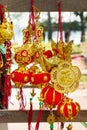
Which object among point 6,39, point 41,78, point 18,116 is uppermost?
point 6,39

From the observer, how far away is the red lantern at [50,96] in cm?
74

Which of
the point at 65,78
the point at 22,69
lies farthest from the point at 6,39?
the point at 65,78

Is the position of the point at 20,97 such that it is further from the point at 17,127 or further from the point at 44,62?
the point at 17,127

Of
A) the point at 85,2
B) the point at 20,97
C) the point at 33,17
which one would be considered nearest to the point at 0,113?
the point at 20,97

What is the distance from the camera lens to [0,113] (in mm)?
812

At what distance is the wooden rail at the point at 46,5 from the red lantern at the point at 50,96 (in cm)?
24

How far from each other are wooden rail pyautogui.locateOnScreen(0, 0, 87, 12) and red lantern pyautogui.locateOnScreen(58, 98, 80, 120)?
27cm

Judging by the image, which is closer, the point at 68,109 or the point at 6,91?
the point at 68,109

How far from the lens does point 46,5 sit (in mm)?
810

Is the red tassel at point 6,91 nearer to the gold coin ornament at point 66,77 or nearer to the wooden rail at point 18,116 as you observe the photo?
the wooden rail at point 18,116

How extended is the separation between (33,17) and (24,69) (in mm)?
159

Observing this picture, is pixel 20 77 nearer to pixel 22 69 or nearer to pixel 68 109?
pixel 22 69

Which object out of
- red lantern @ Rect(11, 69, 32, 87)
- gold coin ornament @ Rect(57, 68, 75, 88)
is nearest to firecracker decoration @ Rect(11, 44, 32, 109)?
red lantern @ Rect(11, 69, 32, 87)

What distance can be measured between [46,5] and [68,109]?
31 cm
